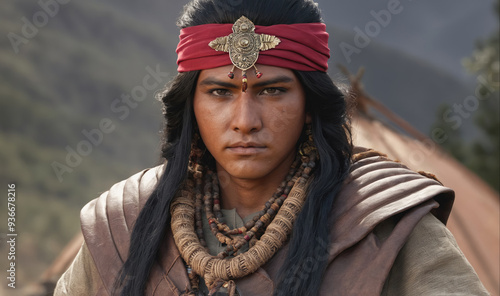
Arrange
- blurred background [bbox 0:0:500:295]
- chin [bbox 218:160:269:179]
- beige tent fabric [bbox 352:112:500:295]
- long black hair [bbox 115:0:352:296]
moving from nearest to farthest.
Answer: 1. long black hair [bbox 115:0:352:296]
2. chin [bbox 218:160:269:179]
3. beige tent fabric [bbox 352:112:500:295]
4. blurred background [bbox 0:0:500:295]

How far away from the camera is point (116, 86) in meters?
17.4

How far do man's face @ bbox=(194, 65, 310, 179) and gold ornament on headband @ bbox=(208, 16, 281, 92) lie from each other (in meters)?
0.03

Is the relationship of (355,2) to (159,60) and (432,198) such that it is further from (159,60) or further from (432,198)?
(432,198)

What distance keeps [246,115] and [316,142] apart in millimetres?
355

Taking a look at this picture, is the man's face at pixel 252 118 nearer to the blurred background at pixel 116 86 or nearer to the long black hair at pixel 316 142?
the long black hair at pixel 316 142

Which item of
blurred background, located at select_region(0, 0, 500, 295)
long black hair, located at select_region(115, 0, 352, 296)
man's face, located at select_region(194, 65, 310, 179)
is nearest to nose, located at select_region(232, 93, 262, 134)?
man's face, located at select_region(194, 65, 310, 179)

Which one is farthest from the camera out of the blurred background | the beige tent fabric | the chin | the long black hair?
the blurred background

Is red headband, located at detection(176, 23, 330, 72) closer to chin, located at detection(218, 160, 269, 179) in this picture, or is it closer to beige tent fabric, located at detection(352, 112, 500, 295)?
chin, located at detection(218, 160, 269, 179)

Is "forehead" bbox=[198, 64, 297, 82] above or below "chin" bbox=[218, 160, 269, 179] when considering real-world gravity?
above

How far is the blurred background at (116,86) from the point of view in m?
10.4

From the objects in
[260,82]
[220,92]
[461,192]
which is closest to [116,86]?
[461,192]

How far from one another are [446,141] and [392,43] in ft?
49.6

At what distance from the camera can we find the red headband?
2428 mm

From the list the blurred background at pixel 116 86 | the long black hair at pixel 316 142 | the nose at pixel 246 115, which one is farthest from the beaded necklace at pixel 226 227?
the blurred background at pixel 116 86
